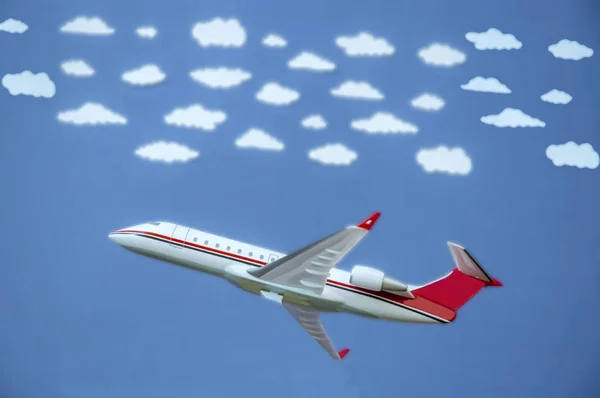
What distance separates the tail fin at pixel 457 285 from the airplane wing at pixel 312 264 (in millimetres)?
952

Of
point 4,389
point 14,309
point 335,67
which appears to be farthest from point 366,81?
point 4,389

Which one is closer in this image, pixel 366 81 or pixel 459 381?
pixel 459 381

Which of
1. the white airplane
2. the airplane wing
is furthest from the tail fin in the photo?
the airplane wing

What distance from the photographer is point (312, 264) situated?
7160 millimetres

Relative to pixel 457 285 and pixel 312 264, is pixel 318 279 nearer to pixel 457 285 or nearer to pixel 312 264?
pixel 312 264

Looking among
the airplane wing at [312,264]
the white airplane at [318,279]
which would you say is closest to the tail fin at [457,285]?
the white airplane at [318,279]

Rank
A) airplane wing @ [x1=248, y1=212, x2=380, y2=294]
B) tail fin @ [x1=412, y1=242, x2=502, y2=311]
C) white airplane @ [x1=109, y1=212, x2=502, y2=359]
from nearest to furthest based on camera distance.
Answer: airplane wing @ [x1=248, y1=212, x2=380, y2=294] → white airplane @ [x1=109, y1=212, x2=502, y2=359] → tail fin @ [x1=412, y1=242, x2=502, y2=311]

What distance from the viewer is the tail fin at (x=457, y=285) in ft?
23.9

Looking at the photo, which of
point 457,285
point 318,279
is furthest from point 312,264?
point 457,285

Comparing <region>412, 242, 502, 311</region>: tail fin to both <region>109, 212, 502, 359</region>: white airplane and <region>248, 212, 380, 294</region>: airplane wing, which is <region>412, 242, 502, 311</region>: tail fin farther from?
<region>248, 212, 380, 294</region>: airplane wing

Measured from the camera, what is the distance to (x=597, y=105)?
8312 millimetres

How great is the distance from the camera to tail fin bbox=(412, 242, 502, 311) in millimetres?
7285

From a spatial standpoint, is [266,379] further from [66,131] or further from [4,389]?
[66,131]

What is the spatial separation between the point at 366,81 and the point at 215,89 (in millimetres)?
1700
